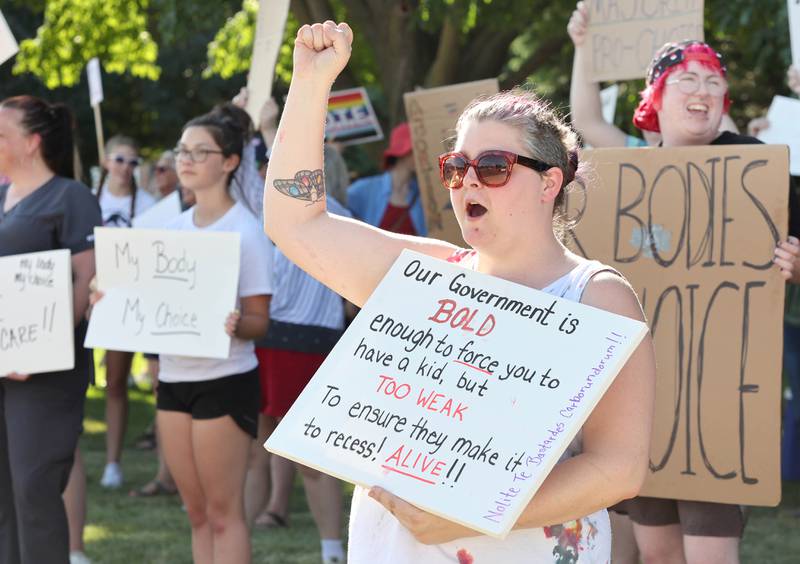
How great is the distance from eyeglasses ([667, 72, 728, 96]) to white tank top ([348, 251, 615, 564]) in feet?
4.83

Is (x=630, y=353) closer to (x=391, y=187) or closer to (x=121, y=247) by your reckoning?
(x=121, y=247)

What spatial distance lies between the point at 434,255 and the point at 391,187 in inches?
164

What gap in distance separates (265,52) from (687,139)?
103 inches

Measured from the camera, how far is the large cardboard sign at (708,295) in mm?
3613

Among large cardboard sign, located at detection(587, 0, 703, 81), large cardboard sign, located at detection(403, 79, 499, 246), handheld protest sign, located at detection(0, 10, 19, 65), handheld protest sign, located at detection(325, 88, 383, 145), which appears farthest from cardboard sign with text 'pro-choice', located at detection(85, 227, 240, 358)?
handheld protest sign, located at detection(325, 88, 383, 145)

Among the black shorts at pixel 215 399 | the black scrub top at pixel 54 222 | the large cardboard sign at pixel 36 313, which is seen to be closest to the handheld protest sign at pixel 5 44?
the black scrub top at pixel 54 222

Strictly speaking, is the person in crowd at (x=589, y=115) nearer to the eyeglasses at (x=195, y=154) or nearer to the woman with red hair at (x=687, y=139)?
the woman with red hair at (x=687, y=139)

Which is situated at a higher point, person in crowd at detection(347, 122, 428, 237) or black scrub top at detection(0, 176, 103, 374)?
black scrub top at detection(0, 176, 103, 374)

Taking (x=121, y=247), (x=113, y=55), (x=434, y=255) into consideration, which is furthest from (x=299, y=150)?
(x=113, y=55)

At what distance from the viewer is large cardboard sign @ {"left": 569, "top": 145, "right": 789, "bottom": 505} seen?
3.61 m

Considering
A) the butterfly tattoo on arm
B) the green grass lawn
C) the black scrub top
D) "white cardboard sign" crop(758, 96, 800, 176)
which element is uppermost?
the butterfly tattoo on arm

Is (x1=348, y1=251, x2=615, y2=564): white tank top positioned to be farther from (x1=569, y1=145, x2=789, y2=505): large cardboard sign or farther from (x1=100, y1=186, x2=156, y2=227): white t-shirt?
(x1=100, y1=186, x2=156, y2=227): white t-shirt

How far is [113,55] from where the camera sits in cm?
1411

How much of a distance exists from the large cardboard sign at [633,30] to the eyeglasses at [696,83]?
963 mm
